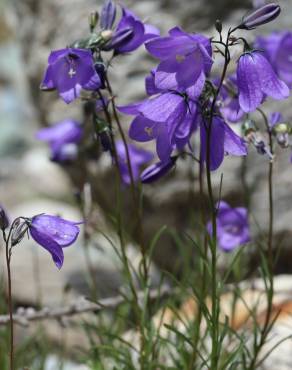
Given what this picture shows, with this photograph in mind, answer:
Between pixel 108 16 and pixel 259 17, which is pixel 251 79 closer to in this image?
pixel 259 17

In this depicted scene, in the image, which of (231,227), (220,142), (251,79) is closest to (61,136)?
(231,227)

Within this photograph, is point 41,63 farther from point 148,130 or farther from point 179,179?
point 148,130

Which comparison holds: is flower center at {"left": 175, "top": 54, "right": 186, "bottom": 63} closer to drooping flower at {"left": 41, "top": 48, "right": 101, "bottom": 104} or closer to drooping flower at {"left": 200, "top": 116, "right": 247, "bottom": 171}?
drooping flower at {"left": 200, "top": 116, "right": 247, "bottom": 171}

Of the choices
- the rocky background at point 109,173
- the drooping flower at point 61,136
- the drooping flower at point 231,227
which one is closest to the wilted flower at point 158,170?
the drooping flower at point 231,227

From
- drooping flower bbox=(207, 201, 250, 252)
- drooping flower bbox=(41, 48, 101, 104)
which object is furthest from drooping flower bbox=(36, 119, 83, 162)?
drooping flower bbox=(41, 48, 101, 104)

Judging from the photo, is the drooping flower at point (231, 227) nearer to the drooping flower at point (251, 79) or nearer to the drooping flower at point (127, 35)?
the drooping flower at point (127, 35)

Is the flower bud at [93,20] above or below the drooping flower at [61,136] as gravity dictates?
above

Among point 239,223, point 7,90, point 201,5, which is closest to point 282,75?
point 239,223
